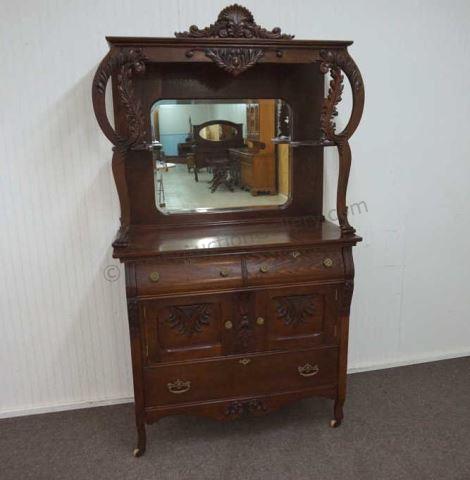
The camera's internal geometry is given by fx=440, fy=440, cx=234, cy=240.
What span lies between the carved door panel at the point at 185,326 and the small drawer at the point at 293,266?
0.60 feet

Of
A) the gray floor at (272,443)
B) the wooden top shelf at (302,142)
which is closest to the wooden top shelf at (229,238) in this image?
the wooden top shelf at (302,142)

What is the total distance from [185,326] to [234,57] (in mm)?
1128

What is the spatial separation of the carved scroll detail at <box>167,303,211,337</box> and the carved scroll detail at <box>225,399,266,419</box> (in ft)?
1.33

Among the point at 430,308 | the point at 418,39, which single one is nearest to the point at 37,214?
the point at 418,39

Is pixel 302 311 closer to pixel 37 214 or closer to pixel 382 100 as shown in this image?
pixel 382 100

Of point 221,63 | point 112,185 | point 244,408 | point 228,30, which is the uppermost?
point 228,30

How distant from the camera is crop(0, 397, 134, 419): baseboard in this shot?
230 cm

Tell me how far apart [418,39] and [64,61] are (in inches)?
69.8

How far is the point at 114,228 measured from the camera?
2.22 metres

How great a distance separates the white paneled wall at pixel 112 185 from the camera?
200 cm

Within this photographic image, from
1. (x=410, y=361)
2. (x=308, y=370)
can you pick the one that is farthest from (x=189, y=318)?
(x=410, y=361)

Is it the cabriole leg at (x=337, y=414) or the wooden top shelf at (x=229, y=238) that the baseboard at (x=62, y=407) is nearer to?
the wooden top shelf at (x=229, y=238)

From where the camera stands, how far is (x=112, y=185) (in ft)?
7.11

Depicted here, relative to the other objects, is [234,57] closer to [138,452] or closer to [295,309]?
[295,309]
